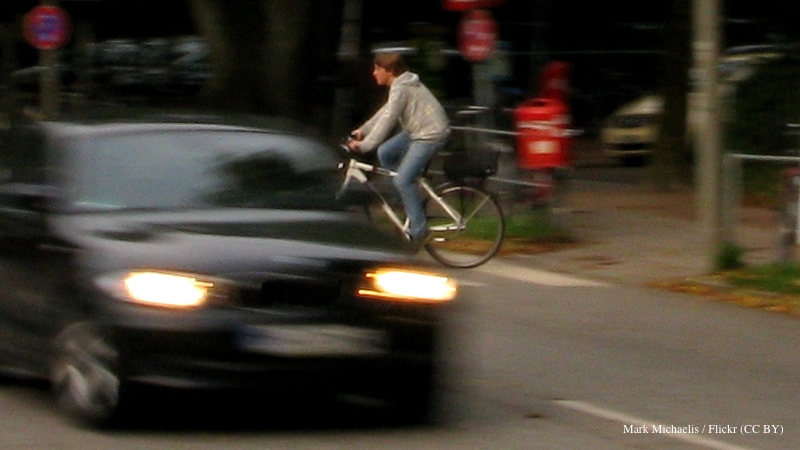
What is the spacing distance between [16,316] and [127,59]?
30.6m

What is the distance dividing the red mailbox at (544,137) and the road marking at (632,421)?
7736mm

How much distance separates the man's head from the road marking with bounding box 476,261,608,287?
5.81 feet

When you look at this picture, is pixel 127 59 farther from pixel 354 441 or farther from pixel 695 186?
pixel 354 441

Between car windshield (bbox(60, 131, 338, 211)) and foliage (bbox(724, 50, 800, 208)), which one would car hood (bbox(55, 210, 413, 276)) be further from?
foliage (bbox(724, 50, 800, 208))

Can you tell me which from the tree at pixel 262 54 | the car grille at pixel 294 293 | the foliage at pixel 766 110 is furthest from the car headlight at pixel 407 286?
the tree at pixel 262 54

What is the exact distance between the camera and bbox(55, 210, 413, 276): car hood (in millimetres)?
7613

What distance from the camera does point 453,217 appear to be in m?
15.0

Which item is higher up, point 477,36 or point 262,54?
point 477,36

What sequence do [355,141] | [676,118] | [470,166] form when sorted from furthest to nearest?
[676,118] < [470,166] < [355,141]

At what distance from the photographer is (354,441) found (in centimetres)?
795

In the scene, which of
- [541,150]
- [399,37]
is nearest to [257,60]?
[541,150]

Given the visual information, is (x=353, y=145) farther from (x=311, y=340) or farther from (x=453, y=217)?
(x=311, y=340)

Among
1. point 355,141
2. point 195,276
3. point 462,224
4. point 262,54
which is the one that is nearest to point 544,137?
point 462,224

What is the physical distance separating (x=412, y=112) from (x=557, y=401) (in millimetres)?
5901
